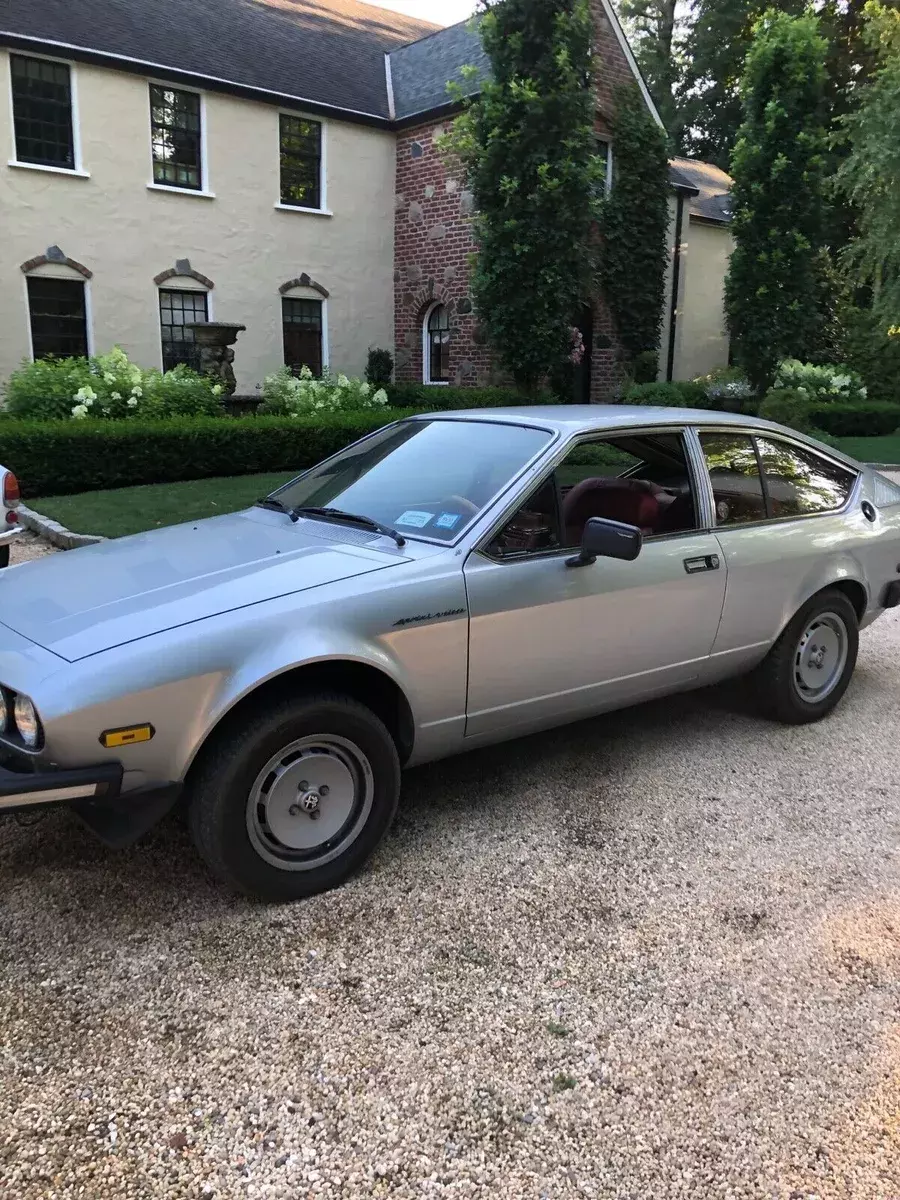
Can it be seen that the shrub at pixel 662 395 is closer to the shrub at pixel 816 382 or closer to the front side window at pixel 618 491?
the shrub at pixel 816 382

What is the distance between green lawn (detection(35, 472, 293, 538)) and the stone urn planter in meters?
3.51

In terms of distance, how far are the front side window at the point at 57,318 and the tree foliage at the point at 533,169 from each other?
279 inches

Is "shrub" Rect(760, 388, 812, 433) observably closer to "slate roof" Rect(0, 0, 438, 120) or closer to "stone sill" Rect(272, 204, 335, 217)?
"stone sill" Rect(272, 204, 335, 217)

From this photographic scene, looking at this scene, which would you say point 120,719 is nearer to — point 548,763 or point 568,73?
point 548,763

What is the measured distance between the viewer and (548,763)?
13.6 ft

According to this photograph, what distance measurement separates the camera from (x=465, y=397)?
55.2 ft

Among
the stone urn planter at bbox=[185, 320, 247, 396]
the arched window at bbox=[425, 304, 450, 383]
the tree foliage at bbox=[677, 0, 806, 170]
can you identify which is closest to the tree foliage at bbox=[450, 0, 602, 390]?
the arched window at bbox=[425, 304, 450, 383]

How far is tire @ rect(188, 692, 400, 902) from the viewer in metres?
2.77

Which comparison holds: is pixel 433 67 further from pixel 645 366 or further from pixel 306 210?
pixel 645 366

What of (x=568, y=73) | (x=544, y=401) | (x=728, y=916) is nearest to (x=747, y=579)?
→ (x=728, y=916)

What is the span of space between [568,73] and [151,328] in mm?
8541

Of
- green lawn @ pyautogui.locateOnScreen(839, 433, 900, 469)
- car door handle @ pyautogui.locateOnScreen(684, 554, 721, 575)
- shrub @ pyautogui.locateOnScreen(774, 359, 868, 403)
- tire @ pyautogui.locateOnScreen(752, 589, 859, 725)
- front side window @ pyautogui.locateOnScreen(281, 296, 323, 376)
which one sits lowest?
tire @ pyautogui.locateOnScreen(752, 589, 859, 725)

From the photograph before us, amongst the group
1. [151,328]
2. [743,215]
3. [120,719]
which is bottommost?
[120,719]

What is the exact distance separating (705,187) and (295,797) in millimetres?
29549
